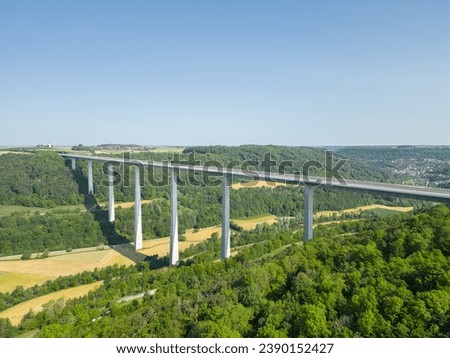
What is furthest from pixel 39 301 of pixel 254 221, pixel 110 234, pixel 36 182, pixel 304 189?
pixel 36 182

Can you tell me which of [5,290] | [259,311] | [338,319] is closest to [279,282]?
[259,311]

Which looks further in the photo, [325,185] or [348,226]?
[348,226]

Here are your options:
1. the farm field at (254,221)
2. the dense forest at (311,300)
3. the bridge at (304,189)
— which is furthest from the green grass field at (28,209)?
the dense forest at (311,300)

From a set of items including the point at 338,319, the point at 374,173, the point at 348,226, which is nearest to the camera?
the point at 338,319

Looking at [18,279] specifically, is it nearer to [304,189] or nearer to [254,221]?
[304,189]

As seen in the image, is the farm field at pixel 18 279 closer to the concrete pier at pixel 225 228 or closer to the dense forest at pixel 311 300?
the dense forest at pixel 311 300
